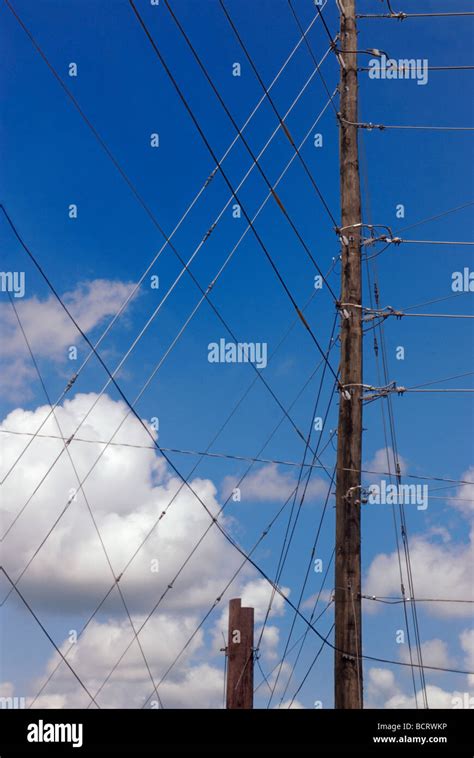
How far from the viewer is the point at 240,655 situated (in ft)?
50.8

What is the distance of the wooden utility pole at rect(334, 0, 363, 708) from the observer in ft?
47.9

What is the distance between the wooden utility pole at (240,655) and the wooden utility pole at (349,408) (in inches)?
59.0

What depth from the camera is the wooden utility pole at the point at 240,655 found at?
15.4m

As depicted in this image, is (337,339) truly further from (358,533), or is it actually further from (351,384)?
(358,533)

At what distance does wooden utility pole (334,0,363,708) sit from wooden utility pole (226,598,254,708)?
1498 mm
